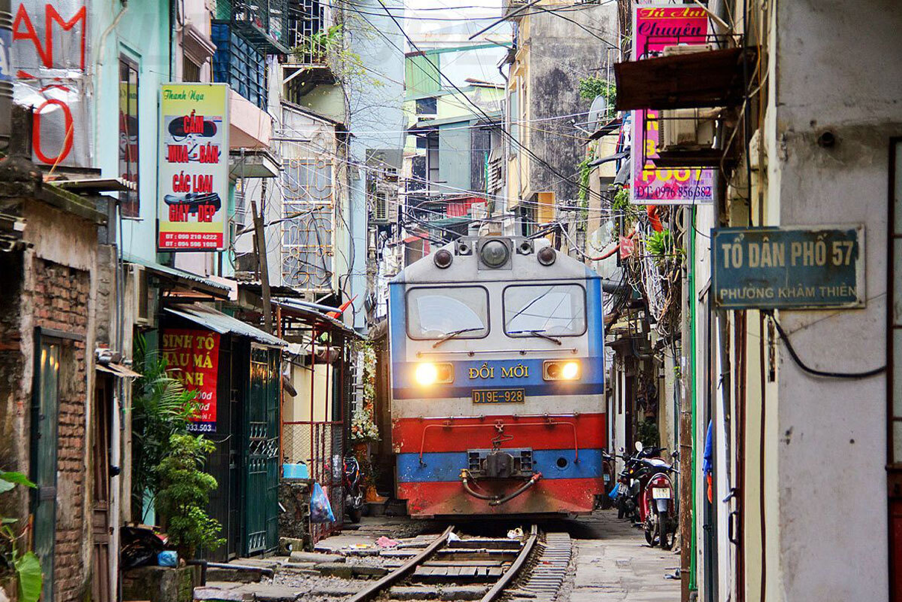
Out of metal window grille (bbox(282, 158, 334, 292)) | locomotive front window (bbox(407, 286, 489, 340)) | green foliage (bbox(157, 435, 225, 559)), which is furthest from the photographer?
metal window grille (bbox(282, 158, 334, 292))

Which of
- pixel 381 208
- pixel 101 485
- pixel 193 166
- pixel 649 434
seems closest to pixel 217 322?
pixel 193 166

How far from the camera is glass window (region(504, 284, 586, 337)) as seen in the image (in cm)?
1730

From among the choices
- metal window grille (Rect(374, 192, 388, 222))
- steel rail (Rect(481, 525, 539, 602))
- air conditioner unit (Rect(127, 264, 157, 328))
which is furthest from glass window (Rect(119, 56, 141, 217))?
metal window grille (Rect(374, 192, 388, 222))

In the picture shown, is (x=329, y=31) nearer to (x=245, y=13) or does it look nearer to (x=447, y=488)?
(x=245, y=13)

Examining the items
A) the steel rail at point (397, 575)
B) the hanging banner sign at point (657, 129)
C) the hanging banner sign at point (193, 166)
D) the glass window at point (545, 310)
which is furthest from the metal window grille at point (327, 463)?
the hanging banner sign at point (657, 129)

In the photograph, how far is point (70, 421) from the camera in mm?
9742

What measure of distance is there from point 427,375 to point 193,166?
4653 millimetres

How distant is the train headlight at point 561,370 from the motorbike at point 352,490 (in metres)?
4.94

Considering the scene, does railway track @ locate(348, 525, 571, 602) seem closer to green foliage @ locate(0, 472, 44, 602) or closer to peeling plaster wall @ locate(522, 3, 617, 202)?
green foliage @ locate(0, 472, 44, 602)

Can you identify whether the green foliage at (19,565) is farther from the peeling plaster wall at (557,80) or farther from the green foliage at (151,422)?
the peeling plaster wall at (557,80)

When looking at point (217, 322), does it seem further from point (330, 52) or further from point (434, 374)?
point (330, 52)

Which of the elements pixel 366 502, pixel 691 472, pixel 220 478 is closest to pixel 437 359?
pixel 220 478

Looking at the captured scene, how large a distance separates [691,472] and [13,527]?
16.1 feet

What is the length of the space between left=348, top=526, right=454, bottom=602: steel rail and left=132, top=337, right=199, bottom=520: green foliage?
1.96 m
